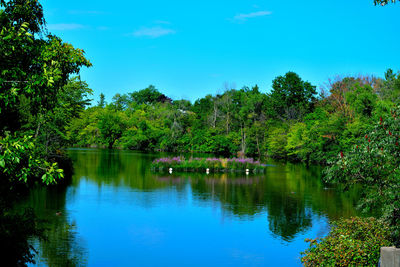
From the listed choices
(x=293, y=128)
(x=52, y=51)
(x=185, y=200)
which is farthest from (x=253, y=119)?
(x=52, y=51)

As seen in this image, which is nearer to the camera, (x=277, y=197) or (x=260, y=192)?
(x=277, y=197)

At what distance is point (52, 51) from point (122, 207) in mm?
10697

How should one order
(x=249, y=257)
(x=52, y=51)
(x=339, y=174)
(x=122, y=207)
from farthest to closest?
(x=122, y=207) → (x=249, y=257) → (x=339, y=174) → (x=52, y=51)

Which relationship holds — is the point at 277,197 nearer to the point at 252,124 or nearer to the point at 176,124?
the point at 252,124

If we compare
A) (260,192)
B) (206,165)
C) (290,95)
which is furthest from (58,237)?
(290,95)

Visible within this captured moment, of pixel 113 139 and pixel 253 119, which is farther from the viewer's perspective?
pixel 113 139

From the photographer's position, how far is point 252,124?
54281 millimetres

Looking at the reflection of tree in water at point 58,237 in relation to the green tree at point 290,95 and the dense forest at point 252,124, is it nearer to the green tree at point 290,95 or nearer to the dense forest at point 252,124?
the dense forest at point 252,124

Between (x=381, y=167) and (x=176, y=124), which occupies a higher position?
(x=176, y=124)

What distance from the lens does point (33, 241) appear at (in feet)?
31.8

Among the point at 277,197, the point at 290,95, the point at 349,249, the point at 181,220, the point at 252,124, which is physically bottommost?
the point at 181,220

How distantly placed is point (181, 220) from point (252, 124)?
4228cm

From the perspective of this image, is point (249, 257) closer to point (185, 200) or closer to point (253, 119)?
point (185, 200)

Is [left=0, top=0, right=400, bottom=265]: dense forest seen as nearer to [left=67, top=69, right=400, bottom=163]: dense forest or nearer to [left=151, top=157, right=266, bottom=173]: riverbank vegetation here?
[left=67, top=69, right=400, bottom=163]: dense forest
